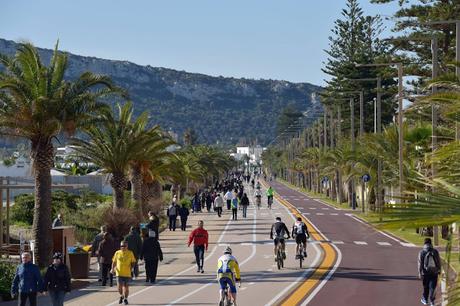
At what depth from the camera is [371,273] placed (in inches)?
965

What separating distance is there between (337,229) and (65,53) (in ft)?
69.7

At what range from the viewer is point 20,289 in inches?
605

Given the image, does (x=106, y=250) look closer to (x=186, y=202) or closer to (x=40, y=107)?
(x=40, y=107)

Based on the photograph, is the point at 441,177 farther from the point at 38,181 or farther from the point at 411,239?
the point at 411,239

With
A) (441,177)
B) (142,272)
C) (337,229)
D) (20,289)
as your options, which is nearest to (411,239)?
(337,229)

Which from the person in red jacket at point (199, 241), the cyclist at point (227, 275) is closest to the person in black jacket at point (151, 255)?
the person in red jacket at point (199, 241)

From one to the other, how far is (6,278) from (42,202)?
16.2 feet

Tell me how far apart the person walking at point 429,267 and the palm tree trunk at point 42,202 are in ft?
35.9

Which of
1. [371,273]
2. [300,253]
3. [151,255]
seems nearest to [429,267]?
[371,273]

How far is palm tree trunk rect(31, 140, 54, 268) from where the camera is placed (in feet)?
78.8

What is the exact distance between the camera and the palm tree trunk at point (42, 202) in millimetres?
24031

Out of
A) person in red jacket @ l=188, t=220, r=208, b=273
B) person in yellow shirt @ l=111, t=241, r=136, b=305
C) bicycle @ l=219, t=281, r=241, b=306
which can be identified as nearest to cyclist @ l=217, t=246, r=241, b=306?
bicycle @ l=219, t=281, r=241, b=306

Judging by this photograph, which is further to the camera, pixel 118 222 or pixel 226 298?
pixel 118 222

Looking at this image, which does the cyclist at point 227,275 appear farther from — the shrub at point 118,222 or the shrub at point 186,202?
the shrub at point 186,202
